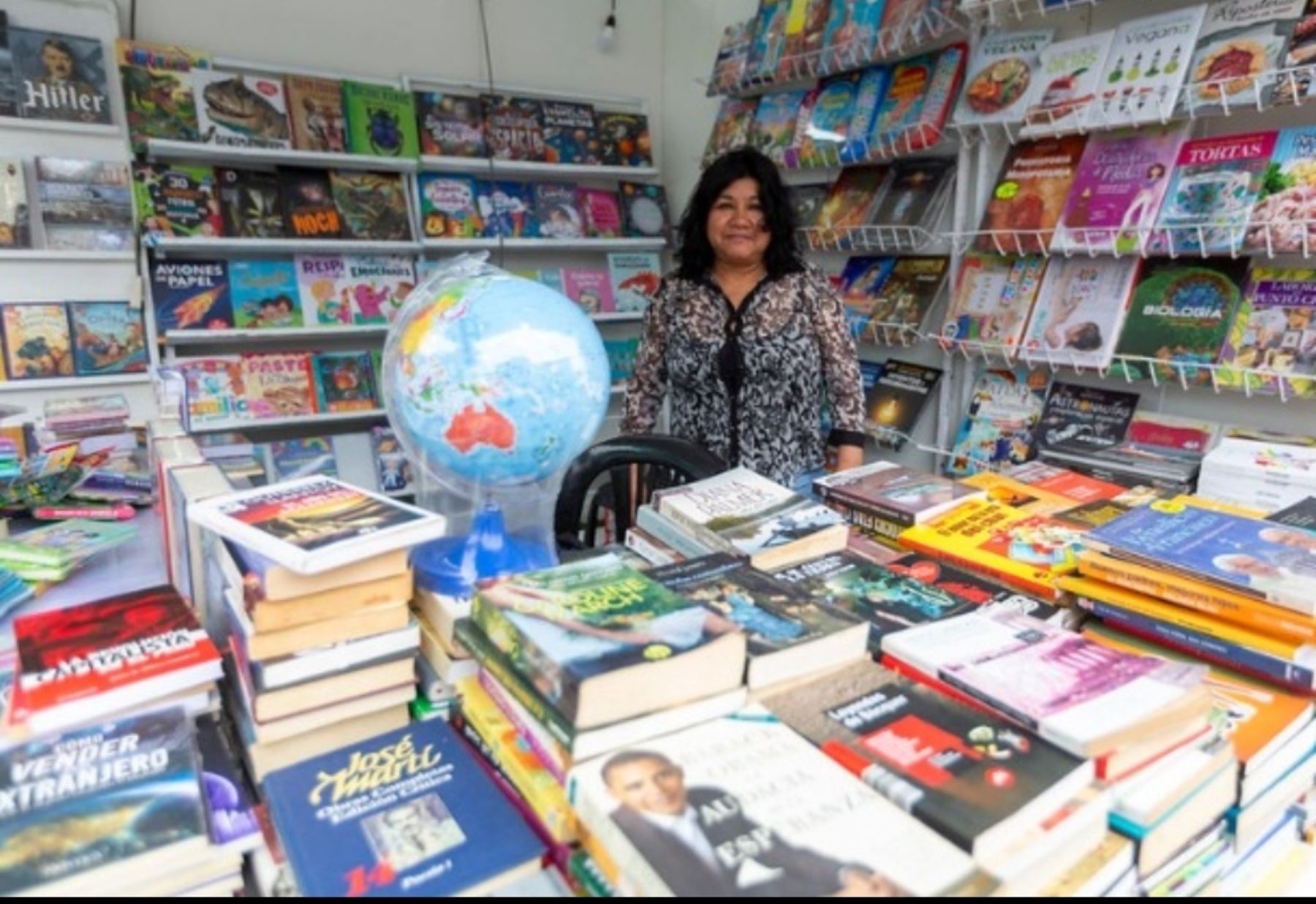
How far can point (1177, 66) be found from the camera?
1.99 metres

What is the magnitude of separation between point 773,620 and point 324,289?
306cm

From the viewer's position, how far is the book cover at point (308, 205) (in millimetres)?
3355

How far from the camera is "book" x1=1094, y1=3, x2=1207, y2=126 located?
198 centimetres

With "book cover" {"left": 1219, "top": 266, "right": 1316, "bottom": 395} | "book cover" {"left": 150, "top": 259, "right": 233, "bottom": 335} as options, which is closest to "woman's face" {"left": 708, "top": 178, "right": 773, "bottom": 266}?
"book cover" {"left": 1219, "top": 266, "right": 1316, "bottom": 395}

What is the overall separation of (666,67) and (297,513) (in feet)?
12.3

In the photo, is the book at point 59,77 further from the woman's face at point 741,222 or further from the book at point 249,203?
the woman's face at point 741,222

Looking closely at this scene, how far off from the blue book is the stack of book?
2.3 inches

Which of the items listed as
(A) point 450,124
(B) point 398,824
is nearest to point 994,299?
(B) point 398,824

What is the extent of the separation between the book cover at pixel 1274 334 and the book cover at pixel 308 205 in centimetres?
305

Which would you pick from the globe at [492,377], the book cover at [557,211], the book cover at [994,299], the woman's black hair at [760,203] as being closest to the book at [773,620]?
the globe at [492,377]

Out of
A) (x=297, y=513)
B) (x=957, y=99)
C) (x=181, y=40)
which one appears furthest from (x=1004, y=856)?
(x=181, y=40)

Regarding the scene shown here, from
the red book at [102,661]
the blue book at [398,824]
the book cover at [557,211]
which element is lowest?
the blue book at [398,824]

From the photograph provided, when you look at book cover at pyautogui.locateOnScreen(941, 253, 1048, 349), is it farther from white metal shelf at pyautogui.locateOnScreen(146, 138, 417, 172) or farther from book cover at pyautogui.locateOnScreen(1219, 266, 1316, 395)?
white metal shelf at pyautogui.locateOnScreen(146, 138, 417, 172)

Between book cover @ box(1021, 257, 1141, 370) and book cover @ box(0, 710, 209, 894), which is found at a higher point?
book cover @ box(1021, 257, 1141, 370)
